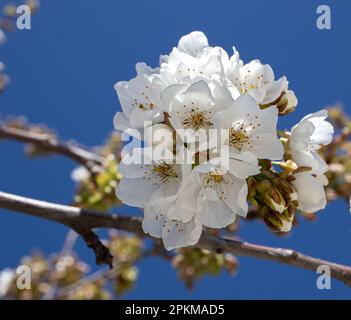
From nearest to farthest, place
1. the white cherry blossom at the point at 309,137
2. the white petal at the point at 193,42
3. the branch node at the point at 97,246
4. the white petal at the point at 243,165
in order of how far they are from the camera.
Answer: the white petal at the point at 243,165 → the white cherry blossom at the point at 309,137 → the white petal at the point at 193,42 → the branch node at the point at 97,246

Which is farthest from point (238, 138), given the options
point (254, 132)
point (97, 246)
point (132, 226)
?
point (97, 246)

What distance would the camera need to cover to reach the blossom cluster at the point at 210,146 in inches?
63.6

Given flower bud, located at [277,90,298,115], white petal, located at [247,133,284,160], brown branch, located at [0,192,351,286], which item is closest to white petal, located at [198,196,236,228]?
white petal, located at [247,133,284,160]

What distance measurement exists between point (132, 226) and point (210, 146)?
673 mm

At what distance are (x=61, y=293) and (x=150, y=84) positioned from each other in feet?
10.9

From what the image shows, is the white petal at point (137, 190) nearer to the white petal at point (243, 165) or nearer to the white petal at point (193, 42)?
the white petal at point (243, 165)

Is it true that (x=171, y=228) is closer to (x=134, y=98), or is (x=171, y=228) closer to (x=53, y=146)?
(x=134, y=98)

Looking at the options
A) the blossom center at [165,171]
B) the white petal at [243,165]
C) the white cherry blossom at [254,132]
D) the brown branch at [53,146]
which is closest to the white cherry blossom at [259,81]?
the white cherry blossom at [254,132]

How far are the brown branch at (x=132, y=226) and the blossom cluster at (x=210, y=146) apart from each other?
0.78ft

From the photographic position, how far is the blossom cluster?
5.30 feet

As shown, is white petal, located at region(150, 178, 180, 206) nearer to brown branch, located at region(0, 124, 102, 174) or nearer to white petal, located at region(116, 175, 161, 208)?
Answer: white petal, located at region(116, 175, 161, 208)

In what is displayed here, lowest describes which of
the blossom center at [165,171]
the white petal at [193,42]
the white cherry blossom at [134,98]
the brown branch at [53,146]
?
the blossom center at [165,171]

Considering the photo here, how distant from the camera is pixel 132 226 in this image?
2096 millimetres
